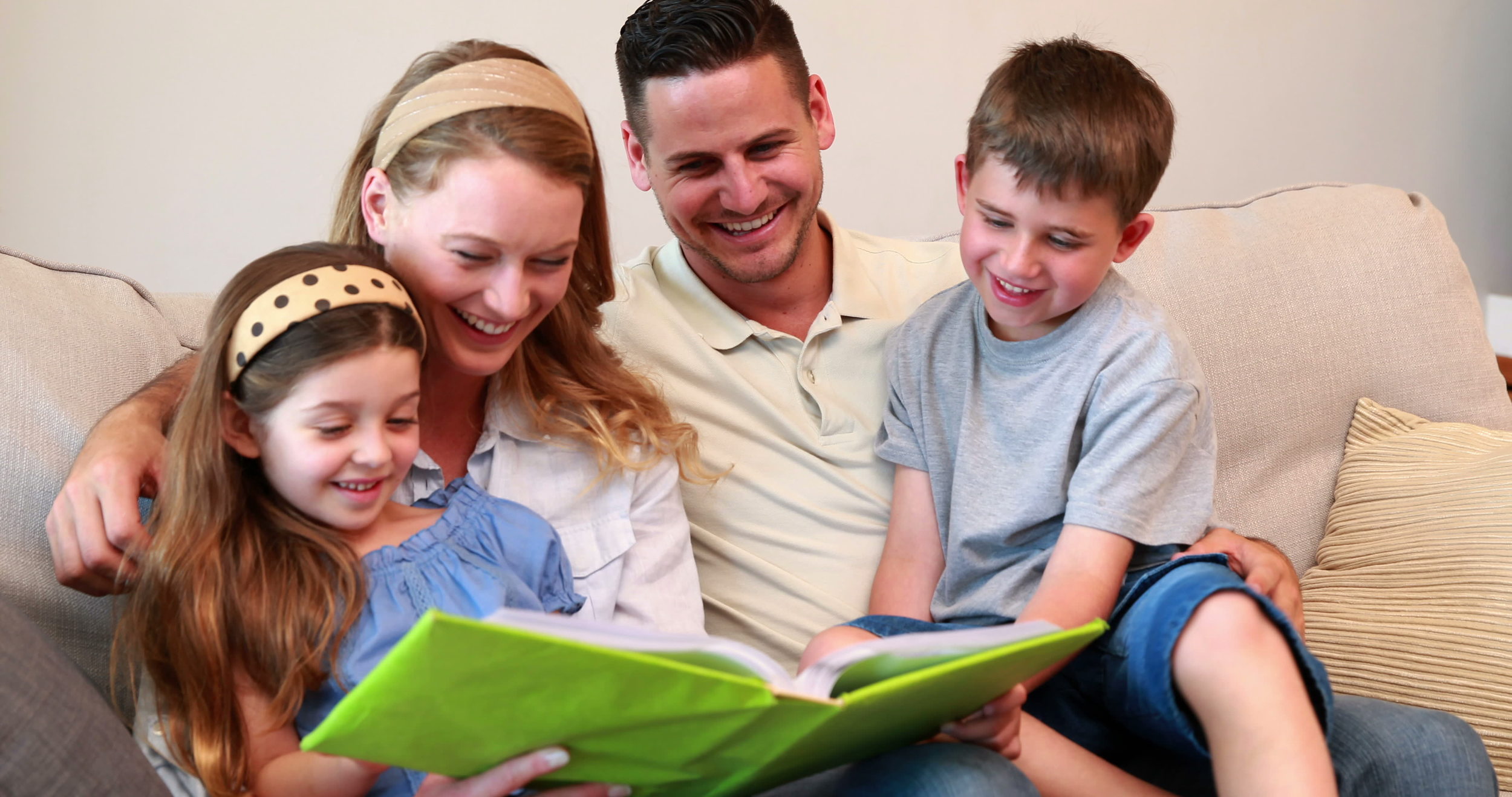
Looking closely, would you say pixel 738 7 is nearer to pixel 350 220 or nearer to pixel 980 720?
pixel 350 220

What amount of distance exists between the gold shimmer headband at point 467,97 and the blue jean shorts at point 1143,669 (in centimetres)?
66

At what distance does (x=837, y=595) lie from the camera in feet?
4.94

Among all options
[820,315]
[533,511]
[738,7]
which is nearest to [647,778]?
[533,511]

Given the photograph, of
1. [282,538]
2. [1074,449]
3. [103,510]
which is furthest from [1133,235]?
[103,510]

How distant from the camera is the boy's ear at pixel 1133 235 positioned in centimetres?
131

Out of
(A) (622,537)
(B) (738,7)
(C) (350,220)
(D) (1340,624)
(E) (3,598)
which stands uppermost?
(B) (738,7)

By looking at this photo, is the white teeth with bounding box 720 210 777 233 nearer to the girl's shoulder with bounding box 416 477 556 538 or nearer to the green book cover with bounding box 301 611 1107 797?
the girl's shoulder with bounding box 416 477 556 538

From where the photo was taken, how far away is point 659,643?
0.76 meters

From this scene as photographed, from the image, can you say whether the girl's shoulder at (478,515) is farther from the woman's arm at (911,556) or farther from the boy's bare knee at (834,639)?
the woman's arm at (911,556)

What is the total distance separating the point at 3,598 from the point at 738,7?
108cm

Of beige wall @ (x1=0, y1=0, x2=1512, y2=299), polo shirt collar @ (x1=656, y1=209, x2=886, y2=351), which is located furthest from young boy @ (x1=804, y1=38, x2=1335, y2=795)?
beige wall @ (x1=0, y1=0, x2=1512, y2=299)

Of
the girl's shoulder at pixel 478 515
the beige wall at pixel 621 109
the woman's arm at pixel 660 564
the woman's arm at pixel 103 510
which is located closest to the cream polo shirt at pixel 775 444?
the woman's arm at pixel 660 564

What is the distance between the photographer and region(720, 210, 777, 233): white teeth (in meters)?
1.59

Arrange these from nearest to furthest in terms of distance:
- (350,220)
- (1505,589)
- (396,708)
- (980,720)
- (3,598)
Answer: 1. (396,708)
2. (3,598)
3. (980,720)
4. (350,220)
5. (1505,589)
